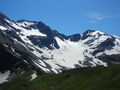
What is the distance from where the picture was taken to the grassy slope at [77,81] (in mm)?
108625

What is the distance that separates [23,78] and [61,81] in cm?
3002

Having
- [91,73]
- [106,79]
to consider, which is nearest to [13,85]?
[91,73]

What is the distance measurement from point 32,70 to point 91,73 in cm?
6127

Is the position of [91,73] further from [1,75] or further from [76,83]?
[1,75]

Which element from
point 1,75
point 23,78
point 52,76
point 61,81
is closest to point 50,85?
point 61,81

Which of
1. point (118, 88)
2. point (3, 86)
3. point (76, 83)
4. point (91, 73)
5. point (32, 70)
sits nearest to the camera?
point (118, 88)

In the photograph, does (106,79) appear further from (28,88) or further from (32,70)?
(32,70)

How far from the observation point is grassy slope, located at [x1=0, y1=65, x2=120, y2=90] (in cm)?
10862

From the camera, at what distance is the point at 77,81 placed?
5089 inches

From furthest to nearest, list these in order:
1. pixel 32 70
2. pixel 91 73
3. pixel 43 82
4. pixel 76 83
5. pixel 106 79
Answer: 1. pixel 32 70
2. pixel 43 82
3. pixel 91 73
4. pixel 76 83
5. pixel 106 79

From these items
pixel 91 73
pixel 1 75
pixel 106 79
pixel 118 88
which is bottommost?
pixel 118 88

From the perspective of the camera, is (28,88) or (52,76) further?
(52,76)

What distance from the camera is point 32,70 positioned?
189 meters

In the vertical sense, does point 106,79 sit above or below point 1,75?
below
